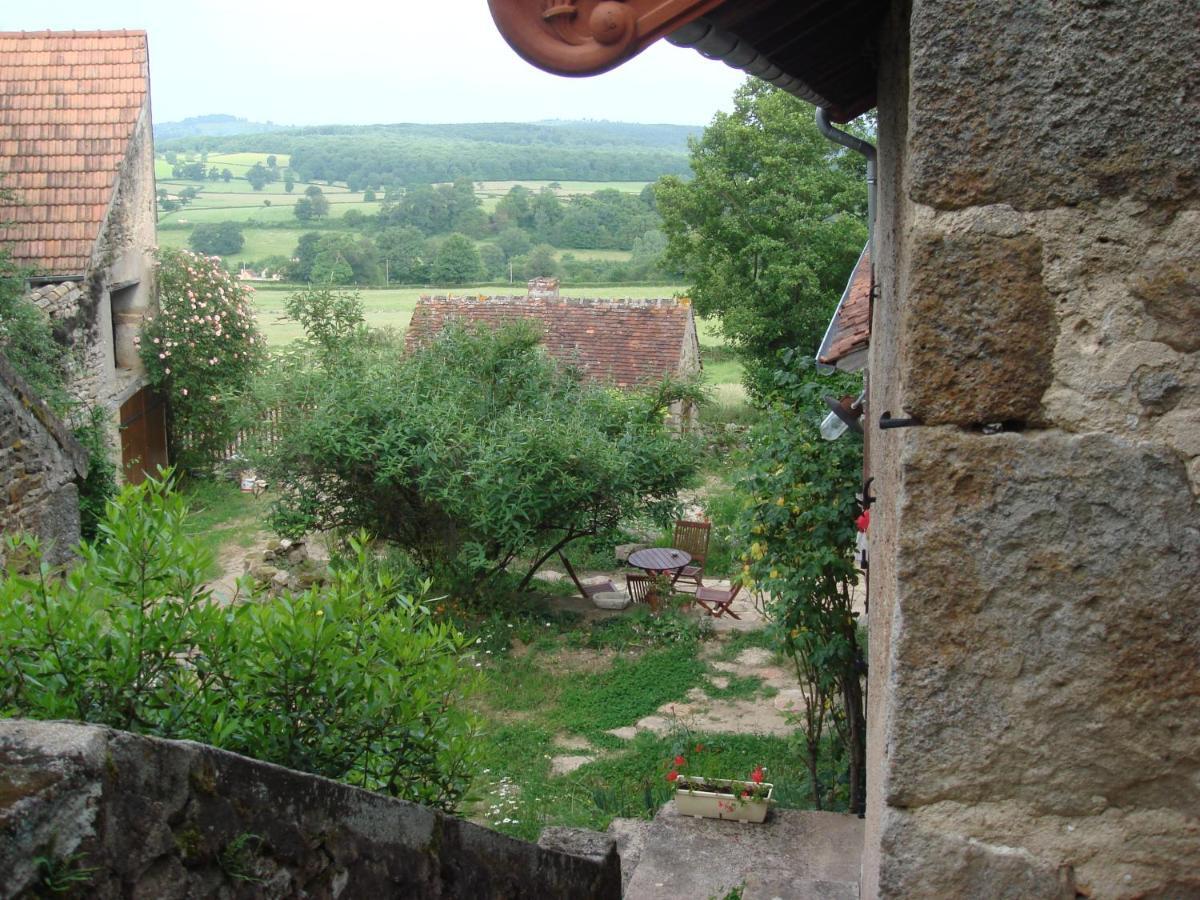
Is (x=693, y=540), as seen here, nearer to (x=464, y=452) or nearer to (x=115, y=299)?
(x=464, y=452)

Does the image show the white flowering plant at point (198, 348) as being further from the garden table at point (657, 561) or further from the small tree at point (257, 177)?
the small tree at point (257, 177)

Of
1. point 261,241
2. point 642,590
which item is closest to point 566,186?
point 261,241

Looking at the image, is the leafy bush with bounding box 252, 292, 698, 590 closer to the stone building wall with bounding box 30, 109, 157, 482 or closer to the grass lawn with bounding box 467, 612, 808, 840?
the grass lawn with bounding box 467, 612, 808, 840

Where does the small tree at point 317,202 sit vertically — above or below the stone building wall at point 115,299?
above

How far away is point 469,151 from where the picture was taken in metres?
79.2

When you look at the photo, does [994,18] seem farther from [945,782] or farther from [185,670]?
[185,670]

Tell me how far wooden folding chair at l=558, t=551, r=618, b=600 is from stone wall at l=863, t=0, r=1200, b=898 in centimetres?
1183

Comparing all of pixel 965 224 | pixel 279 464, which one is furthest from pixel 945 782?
pixel 279 464

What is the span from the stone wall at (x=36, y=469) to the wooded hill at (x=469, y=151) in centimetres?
6128

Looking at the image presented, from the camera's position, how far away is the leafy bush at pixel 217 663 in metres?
1.87

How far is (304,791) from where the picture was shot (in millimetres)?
1512

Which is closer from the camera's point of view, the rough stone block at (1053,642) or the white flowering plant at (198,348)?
the rough stone block at (1053,642)

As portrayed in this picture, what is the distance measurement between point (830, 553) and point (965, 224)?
4.84 m

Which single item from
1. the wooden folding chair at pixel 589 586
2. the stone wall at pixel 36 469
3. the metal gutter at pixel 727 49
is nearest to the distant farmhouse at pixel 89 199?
the wooden folding chair at pixel 589 586
